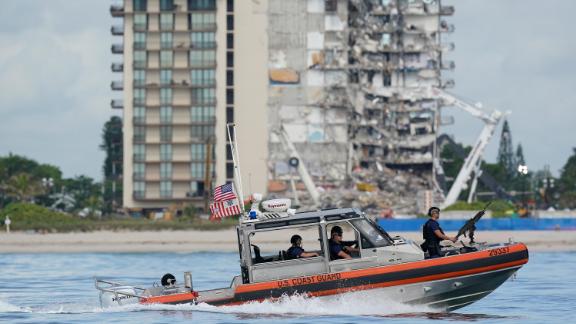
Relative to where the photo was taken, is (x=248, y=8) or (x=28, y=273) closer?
(x=28, y=273)

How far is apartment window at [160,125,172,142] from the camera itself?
426ft

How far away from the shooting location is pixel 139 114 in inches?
5123

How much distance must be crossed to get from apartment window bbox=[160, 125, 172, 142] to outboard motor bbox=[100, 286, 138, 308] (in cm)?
9626

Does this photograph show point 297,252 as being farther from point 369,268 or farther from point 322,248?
point 369,268

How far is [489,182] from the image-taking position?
129 metres

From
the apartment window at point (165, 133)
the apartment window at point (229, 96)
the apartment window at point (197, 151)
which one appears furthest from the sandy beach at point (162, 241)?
the apartment window at point (229, 96)

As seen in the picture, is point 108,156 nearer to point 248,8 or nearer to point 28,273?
point 248,8

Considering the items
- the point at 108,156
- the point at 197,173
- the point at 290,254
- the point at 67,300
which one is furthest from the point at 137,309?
the point at 108,156

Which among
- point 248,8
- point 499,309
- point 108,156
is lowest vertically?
point 499,309

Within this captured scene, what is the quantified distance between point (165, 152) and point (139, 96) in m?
5.99

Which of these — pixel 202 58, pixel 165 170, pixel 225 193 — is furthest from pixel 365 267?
pixel 165 170

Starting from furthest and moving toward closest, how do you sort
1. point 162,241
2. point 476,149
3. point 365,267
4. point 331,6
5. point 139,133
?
point 139,133 → point 331,6 → point 476,149 → point 162,241 → point 365,267

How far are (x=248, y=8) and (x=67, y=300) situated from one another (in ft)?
303

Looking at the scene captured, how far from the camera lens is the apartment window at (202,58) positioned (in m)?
129
